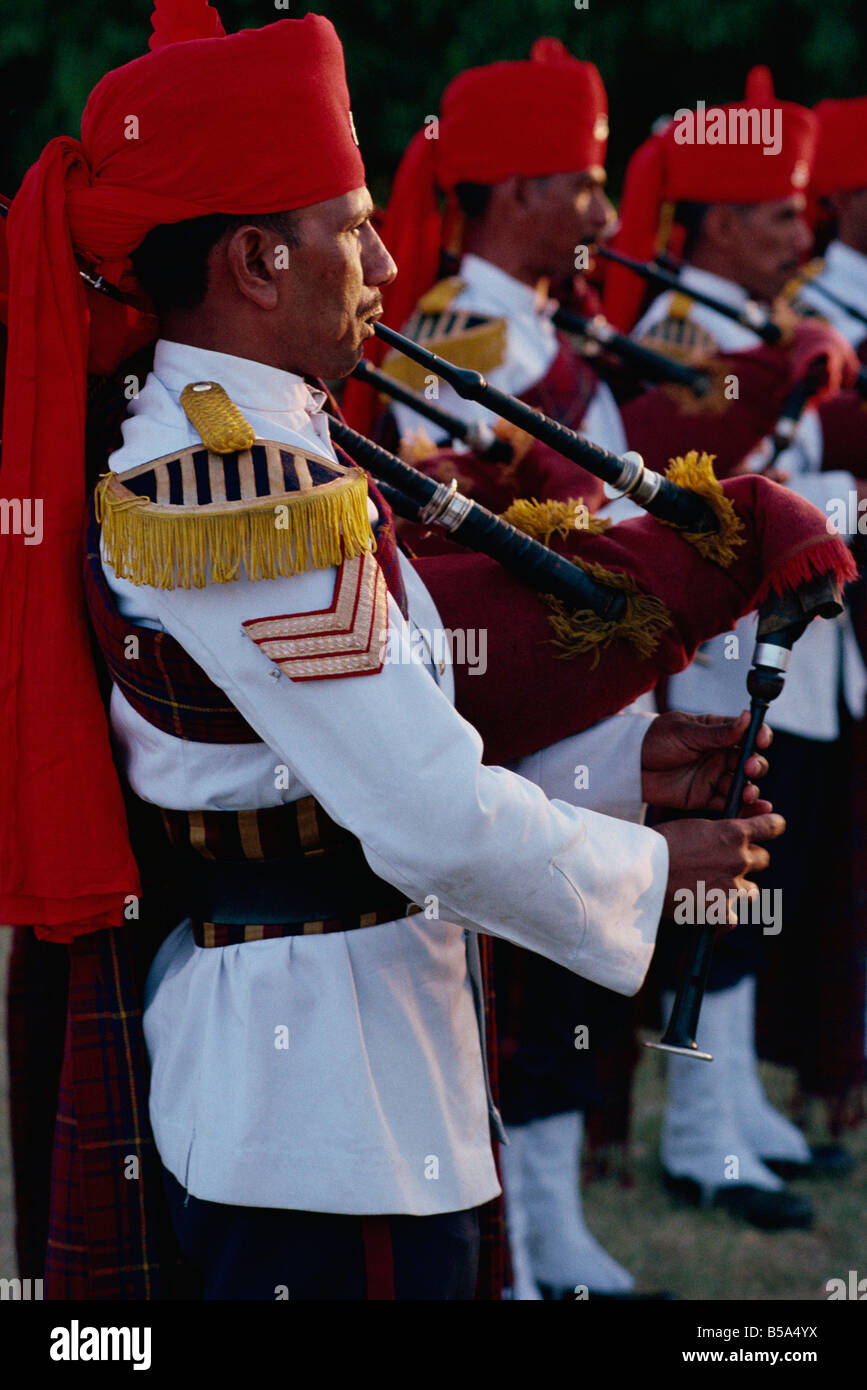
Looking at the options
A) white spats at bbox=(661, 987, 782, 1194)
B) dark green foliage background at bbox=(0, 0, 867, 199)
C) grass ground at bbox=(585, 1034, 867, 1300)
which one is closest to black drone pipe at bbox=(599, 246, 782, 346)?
white spats at bbox=(661, 987, 782, 1194)

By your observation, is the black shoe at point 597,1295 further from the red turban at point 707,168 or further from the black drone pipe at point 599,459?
the red turban at point 707,168

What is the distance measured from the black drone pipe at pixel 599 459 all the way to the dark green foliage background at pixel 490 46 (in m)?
6.94

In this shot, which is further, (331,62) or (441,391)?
(441,391)

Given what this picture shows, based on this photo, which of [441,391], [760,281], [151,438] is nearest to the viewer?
[151,438]

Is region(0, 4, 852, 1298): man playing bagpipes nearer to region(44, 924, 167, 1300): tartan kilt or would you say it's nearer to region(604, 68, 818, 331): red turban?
region(44, 924, 167, 1300): tartan kilt

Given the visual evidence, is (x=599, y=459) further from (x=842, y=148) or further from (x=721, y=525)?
(x=842, y=148)

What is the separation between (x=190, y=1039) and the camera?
2.14m

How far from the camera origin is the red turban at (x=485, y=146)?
429 centimetres

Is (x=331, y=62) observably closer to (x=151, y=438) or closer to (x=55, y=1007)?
(x=151, y=438)

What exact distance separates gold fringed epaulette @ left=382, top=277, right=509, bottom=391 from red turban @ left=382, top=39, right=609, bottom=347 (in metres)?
0.14

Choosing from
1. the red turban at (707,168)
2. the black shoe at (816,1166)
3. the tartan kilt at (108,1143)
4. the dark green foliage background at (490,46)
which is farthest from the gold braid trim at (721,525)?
the dark green foliage background at (490,46)

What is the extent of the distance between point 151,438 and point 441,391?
6.45 feet
